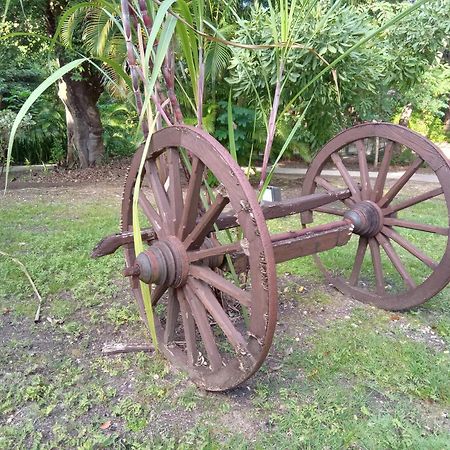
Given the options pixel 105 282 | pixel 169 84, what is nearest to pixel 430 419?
pixel 169 84

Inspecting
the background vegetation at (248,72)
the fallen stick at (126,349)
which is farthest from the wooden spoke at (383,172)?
the fallen stick at (126,349)

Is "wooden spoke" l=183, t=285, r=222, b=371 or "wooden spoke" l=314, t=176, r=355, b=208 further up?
"wooden spoke" l=314, t=176, r=355, b=208

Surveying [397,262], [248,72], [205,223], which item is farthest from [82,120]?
[205,223]

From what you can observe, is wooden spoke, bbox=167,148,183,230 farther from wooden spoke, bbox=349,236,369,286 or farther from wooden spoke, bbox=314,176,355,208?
wooden spoke, bbox=349,236,369,286

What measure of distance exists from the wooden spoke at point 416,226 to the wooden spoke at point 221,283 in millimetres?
1532

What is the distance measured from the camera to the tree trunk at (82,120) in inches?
350

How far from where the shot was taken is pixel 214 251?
205 centimetres

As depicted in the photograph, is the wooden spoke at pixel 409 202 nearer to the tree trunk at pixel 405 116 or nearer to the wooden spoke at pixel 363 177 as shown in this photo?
the wooden spoke at pixel 363 177

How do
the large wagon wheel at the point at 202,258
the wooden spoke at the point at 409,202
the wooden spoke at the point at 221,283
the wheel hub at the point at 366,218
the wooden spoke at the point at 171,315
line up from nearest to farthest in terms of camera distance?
the large wagon wheel at the point at 202,258 → the wooden spoke at the point at 221,283 → the wooden spoke at the point at 171,315 → the wooden spoke at the point at 409,202 → the wheel hub at the point at 366,218

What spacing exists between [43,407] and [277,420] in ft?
3.58

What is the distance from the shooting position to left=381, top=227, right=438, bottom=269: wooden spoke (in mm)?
2940

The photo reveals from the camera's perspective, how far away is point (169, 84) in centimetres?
237

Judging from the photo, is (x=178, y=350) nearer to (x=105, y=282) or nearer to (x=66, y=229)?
(x=105, y=282)

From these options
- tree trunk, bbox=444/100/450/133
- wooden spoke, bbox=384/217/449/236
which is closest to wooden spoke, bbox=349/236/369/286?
wooden spoke, bbox=384/217/449/236
